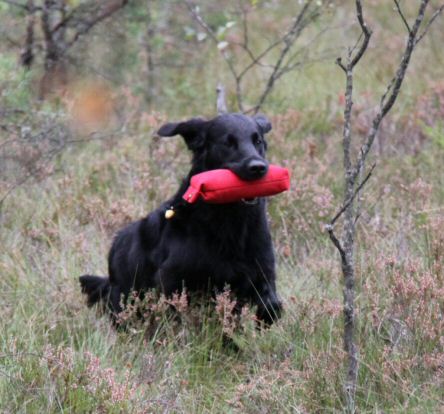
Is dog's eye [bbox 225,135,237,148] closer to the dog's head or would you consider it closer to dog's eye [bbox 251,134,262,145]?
the dog's head

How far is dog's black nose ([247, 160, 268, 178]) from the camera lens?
419 cm

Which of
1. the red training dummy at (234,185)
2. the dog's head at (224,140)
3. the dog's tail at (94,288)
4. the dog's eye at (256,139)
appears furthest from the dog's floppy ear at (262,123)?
the dog's tail at (94,288)

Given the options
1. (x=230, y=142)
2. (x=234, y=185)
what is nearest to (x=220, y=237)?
(x=234, y=185)

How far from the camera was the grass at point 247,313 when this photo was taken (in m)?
3.52

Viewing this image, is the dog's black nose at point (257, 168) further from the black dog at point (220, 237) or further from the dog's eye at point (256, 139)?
the dog's eye at point (256, 139)

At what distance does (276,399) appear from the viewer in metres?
3.51

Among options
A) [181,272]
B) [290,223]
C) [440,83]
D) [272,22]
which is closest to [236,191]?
[181,272]

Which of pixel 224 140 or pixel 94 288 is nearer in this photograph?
pixel 224 140

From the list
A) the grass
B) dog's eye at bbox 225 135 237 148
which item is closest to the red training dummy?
dog's eye at bbox 225 135 237 148

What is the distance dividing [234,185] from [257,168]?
16cm

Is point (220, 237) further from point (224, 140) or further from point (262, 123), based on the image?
point (262, 123)

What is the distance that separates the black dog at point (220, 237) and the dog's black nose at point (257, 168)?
0.07 meters

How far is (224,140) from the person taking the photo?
4.57m

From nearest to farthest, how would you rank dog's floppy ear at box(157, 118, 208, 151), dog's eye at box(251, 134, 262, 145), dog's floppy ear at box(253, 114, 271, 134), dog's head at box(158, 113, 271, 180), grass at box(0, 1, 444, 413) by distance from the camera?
grass at box(0, 1, 444, 413), dog's head at box(158, 113, 271, 180), dog's eye at box(251, 134, 262, 145), dog's floppy ear at box(157, 118, 208, 151), dog's floppy ear at box(253, 114, 271, 134)
